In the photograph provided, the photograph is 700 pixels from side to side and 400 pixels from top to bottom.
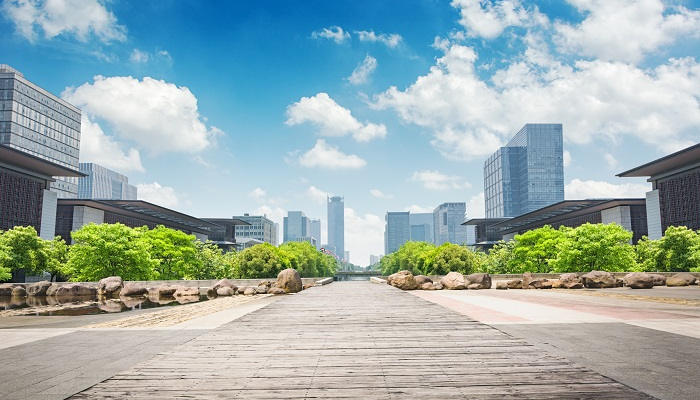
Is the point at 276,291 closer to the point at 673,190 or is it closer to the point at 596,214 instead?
the point at 673,190

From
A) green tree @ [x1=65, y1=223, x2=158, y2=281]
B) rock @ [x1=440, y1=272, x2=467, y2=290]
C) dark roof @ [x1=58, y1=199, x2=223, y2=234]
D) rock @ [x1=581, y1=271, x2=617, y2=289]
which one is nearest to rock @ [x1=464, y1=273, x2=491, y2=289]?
Answer: rock @ [x1=440, y1=272, x2=467, y2=290]

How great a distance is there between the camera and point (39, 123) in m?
130

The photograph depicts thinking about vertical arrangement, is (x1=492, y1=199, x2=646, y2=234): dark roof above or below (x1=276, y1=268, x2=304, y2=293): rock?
above

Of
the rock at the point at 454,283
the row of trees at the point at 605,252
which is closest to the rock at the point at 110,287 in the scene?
the rock at the point at 454,283

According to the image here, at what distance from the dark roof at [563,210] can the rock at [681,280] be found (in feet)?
120

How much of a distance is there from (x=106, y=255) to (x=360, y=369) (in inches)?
1683

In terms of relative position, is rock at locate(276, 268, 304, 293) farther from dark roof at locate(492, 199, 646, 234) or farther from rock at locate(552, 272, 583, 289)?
dark roof at locate(492, 199, 646, 234)

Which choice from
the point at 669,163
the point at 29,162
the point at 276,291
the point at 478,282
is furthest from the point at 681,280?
the point at 29,162

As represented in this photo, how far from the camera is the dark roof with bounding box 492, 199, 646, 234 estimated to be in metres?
67.1

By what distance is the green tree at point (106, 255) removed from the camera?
42219 millimetres

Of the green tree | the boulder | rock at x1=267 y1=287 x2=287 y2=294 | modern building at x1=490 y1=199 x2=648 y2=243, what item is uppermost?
modern building at x1=490 y1=199 x2=648 y2=243

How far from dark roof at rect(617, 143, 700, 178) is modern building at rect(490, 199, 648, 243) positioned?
5867 millimetres

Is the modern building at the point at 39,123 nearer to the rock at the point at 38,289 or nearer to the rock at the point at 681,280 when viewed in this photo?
the rock at the point at 38,289

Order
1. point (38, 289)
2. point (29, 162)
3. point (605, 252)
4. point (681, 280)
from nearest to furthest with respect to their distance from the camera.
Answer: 1. point (681, 280)
2. point (38, 289)
3. point (605, 252)
4. point (29, 162)
